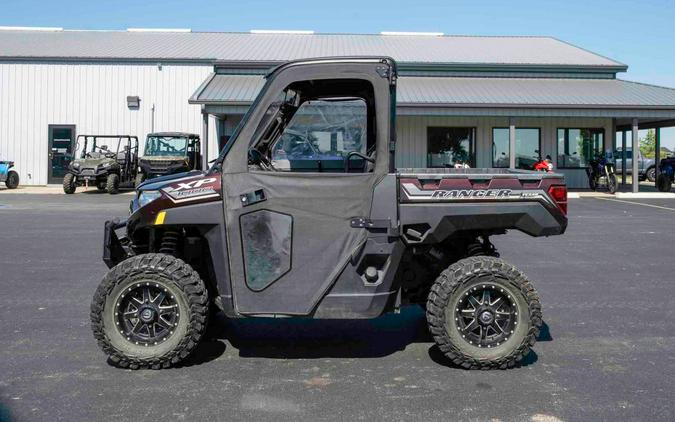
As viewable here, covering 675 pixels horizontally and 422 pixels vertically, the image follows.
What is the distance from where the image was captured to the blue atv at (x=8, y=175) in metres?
26.6

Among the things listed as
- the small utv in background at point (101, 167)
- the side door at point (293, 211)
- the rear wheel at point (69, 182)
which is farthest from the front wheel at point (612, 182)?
the side door at point (293, 211)

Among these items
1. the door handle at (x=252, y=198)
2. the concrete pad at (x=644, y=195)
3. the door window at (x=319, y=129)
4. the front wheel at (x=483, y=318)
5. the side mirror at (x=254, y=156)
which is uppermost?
the door window at (x=319, y=129)

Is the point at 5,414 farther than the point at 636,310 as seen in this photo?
No

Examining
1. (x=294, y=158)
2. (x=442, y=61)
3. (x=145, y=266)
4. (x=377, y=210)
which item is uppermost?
(x=442, y=61)

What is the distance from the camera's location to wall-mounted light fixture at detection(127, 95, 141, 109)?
29359 mm

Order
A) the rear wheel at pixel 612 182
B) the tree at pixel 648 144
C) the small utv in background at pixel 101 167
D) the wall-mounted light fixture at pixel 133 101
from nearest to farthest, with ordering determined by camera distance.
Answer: the small utv in background at pixel 101 167 → the rear wheel at pixel 612 182 → the wall-mounted light fixture at pixel 133 101 → the tree at pixel 648 144

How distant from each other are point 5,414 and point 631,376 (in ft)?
13.3

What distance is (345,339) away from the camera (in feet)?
18.1

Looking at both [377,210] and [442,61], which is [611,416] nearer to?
[377,210]

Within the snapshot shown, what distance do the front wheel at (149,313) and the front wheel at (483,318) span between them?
5.54ft

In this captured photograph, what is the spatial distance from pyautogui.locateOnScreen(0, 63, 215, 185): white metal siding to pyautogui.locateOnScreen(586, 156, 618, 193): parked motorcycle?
17.1 meters

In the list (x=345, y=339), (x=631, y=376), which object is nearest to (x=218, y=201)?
(x=345, y=339)

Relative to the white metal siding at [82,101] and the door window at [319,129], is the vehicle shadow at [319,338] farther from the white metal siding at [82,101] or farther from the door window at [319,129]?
the white metal siding at [82,101]

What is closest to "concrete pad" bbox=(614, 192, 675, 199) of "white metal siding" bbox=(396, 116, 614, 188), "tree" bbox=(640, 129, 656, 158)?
"white metal siding" bbox=(396, 116, 614, 188)
